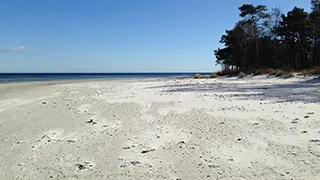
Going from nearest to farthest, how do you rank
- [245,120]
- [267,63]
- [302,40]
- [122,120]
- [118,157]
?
[118,157] < [245,120] < [122,120] < [302,40] < [267,63]

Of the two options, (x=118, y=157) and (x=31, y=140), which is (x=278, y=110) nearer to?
(x=118, y=157)

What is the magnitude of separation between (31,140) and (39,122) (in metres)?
1.81

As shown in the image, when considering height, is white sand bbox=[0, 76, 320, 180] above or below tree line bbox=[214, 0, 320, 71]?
below

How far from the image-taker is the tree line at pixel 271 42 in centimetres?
3133

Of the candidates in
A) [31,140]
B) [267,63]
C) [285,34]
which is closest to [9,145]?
[31,140]

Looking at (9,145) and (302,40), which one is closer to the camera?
(9,145)

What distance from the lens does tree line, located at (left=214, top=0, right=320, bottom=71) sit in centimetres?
3133

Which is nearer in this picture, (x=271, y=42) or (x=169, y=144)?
(x=169, y=144)

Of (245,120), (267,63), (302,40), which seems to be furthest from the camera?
(267,63)

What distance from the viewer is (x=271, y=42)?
38.0 metres

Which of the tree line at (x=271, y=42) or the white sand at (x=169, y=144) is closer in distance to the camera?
the white sand at (x=169, y=144)

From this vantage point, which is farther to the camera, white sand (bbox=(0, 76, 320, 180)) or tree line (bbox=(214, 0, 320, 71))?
tree line (bbox=(214, 0, 320, 71))

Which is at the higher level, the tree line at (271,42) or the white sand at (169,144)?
the tree line at (271,42)

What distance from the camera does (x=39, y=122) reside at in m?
7.03
